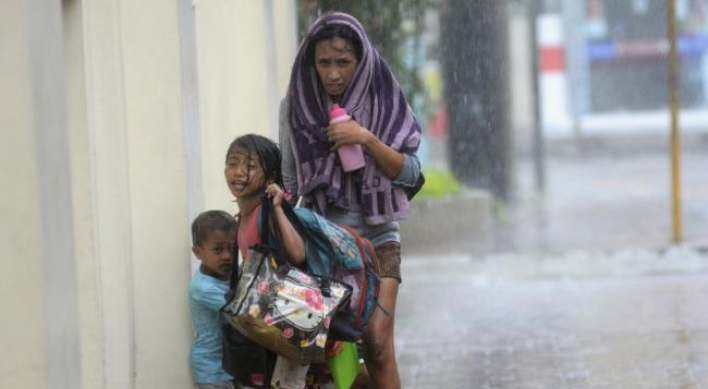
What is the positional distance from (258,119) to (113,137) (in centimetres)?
316

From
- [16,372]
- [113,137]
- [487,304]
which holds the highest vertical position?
[113,137]

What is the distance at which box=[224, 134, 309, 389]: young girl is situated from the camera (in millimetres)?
5727

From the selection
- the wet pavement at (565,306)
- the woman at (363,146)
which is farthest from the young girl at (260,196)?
the wet pavement at (565,306)

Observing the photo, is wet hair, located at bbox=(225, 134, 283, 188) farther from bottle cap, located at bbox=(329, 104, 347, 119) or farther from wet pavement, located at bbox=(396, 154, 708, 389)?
wet pavement, located at bbox=(396, 154, 708, 389)

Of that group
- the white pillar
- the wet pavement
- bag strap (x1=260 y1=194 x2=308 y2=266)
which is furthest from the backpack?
the white pillar

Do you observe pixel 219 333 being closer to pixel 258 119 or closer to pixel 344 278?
pixel 344 278

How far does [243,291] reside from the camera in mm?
5633

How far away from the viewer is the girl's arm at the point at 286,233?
225 inches

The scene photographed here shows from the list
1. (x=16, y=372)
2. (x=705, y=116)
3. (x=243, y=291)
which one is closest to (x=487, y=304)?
(x=243, y=291)

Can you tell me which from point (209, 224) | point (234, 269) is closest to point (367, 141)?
point (234, 269)

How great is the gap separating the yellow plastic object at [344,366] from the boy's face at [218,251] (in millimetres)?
702

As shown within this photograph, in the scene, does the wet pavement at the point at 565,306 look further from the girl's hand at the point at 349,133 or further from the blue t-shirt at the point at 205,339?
the girl's hand at the point at 349,133

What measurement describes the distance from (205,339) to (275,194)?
1130mm

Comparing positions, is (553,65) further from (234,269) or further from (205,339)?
(234,269)
